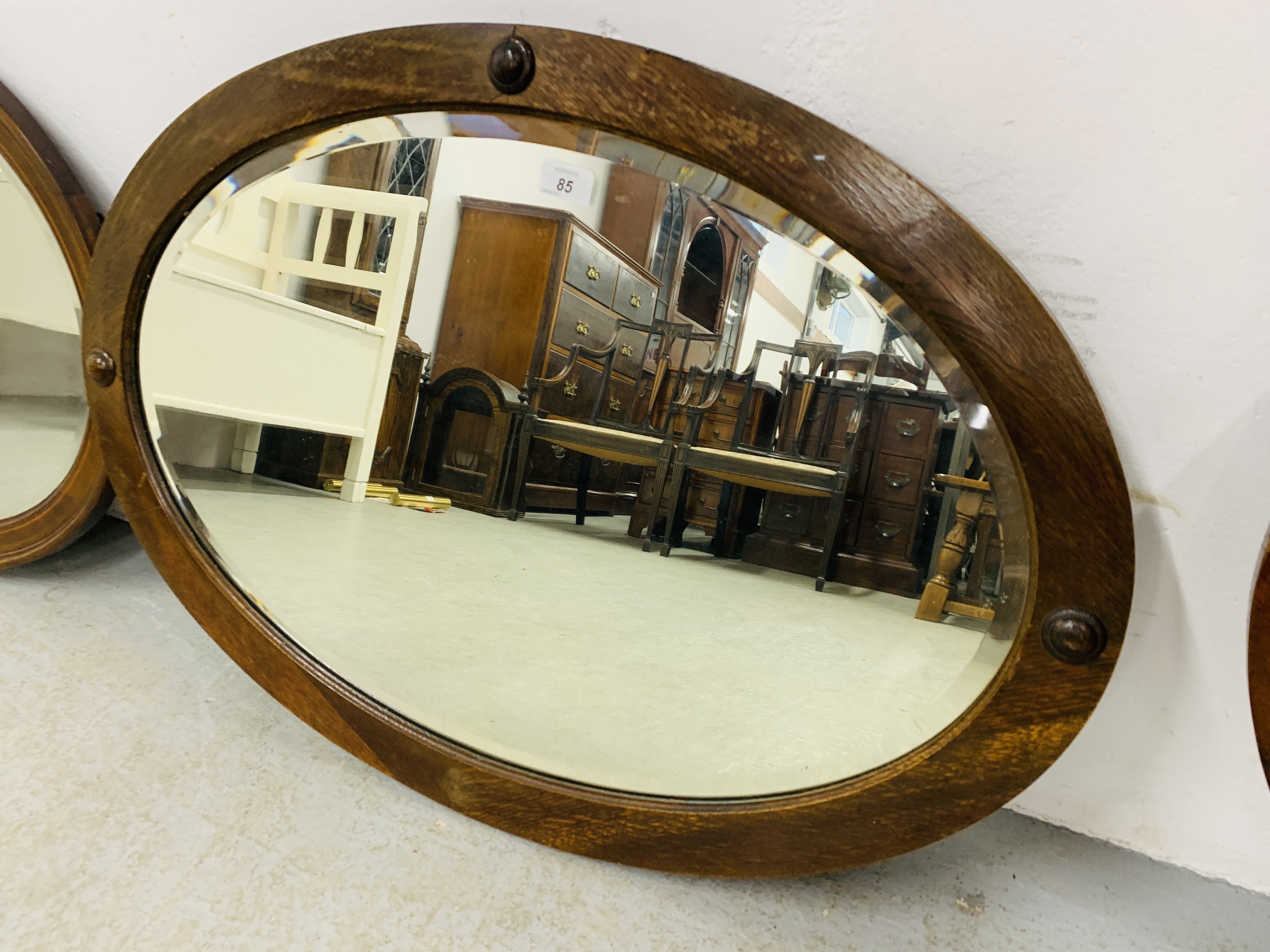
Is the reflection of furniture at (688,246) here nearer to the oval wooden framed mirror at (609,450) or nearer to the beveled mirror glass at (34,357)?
the oval wooden framed mirror at (609,450)

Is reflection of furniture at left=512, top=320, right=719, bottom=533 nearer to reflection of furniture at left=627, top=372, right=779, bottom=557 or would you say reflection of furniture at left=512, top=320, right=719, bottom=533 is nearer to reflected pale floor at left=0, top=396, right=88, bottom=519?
reflection of furniture at left=627, top=372, right=779, bottom=557

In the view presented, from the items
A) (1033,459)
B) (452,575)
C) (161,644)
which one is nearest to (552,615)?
(452,575)

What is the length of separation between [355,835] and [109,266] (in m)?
0.53

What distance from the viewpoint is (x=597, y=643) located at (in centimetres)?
61

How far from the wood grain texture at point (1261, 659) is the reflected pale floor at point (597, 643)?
14cm

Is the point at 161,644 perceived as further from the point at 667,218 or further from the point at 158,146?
the point at 667,218

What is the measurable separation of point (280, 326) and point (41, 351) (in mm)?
373

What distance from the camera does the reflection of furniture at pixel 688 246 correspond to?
53 centimetres

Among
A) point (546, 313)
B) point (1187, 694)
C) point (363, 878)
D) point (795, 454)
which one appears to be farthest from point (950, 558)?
point (363, 878)

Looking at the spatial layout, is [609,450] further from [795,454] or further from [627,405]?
[795,454]

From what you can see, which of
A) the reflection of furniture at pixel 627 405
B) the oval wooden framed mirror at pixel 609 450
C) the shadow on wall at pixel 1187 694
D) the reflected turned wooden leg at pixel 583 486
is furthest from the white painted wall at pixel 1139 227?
the reflected turned wooden leg at pixel 583 486

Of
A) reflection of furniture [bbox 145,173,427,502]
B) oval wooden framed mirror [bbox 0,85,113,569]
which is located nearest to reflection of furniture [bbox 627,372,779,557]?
reflection of furniture [bbox 145,173,427,502]

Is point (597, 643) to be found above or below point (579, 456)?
below

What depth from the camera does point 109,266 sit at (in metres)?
0.69
